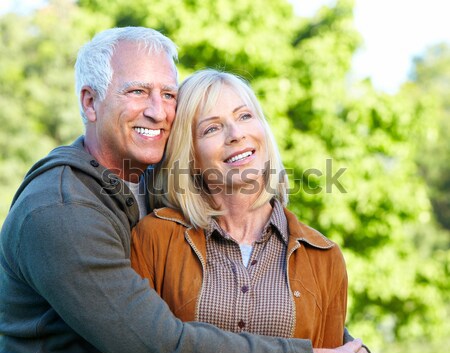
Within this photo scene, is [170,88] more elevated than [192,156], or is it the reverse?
[170,88]

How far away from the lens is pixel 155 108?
2.95m

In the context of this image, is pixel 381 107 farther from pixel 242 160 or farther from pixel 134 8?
pixel 242 160

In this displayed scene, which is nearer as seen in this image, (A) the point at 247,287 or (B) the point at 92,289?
(B) the point at 92,289

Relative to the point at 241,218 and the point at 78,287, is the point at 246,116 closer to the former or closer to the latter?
the point at 241,218

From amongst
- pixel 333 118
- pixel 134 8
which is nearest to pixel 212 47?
pixel 333 118

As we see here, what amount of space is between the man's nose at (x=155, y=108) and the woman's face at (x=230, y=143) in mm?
177

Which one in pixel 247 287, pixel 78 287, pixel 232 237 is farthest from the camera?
pixel 232 237

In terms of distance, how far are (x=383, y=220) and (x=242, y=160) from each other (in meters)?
7.99

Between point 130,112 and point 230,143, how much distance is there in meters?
0.49

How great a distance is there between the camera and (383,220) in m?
10.5

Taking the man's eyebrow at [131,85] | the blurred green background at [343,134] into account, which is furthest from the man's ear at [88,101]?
the blurred green background at [343,134]

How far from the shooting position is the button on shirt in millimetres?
2682

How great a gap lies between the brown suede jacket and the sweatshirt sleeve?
423mm

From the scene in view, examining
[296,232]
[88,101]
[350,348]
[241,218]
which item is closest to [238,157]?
[241,218]
